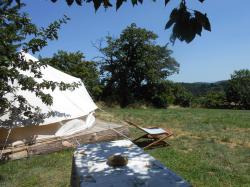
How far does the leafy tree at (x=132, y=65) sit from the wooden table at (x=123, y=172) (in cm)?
2519

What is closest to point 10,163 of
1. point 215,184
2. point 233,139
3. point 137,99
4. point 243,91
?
point 215,184

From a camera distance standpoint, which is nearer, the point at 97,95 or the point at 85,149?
the point at 85,149

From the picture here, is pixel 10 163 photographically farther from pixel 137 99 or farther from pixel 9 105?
pixel 137 99

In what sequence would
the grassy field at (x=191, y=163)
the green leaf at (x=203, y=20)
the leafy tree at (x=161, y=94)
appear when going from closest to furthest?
1. the green leaf at (x=203, y=20)
2. the grassy field at (x=191, y=163)
3. the leafy tree at (x=161, y=94)

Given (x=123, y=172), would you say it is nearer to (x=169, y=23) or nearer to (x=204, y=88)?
(x=169, y=23)

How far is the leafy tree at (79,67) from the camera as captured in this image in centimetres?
2670

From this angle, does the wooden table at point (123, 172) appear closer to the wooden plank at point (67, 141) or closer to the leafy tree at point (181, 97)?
the wooden plank at point (67, 141)

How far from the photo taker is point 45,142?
9047mm

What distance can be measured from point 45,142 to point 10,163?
1.23 metres

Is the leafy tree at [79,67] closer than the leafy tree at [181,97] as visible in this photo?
Yes

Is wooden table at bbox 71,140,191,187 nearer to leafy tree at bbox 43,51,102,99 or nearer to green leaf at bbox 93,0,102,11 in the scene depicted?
green leaf at bbox 93,0,102,11

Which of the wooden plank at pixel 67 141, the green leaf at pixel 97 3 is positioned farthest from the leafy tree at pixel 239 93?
the green leaf at pixel 97 3

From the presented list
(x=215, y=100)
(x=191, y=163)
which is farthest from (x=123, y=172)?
(x=215, y=100)

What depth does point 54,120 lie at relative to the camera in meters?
9.26
